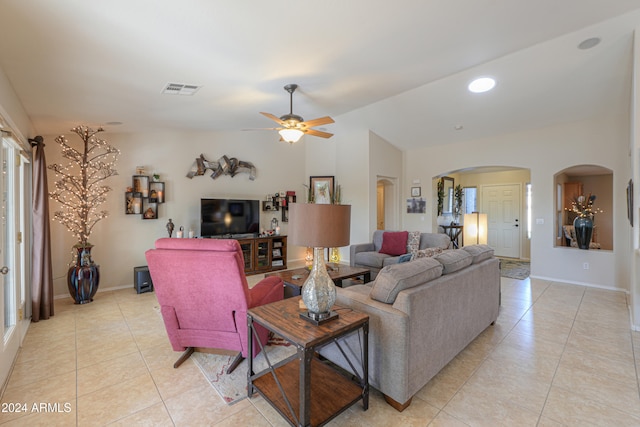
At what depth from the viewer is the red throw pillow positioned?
5.35 metres

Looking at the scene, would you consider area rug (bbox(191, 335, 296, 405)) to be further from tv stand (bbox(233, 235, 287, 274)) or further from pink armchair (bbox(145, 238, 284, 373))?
tv stand (bbox(233, 235, 287, 274))

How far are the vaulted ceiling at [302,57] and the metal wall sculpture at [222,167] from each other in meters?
0.82

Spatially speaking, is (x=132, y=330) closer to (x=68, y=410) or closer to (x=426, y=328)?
(x=68, y=410)

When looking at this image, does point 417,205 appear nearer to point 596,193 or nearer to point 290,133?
point 596,193

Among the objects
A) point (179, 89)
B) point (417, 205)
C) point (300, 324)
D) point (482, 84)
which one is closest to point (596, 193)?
point (417, 205)

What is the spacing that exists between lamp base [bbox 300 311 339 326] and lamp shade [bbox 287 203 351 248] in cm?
44

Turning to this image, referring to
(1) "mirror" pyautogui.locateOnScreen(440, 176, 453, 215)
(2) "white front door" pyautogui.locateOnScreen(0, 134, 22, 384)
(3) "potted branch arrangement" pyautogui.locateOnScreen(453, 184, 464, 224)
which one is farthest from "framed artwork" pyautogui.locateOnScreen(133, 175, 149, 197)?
(3) "potted branch arrangement" pyautogui.locateOnScreen(453, 184, 464, 224)

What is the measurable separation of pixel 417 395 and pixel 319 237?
54.0 inches

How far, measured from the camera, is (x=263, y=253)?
6.16 metres

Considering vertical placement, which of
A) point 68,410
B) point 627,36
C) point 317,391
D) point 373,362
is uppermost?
point 627,36

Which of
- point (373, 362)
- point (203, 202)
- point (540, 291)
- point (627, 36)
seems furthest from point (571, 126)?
point (203, 202)

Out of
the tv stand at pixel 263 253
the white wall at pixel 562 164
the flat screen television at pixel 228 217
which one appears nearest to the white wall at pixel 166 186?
the flat screen television at pixel 228 217

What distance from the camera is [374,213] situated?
6621 mm

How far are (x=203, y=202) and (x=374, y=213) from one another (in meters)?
3.58
